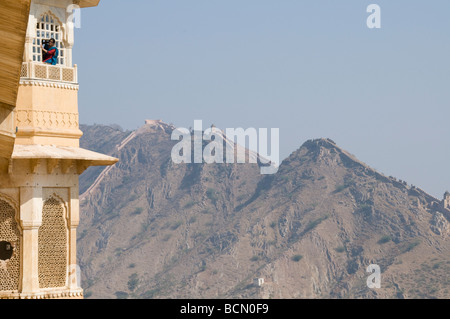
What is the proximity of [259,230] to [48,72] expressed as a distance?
139m

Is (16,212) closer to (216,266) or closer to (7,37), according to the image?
(7,37)

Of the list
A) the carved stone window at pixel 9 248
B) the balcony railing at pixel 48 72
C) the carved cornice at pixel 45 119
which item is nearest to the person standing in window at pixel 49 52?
the balcony railing at pixel 48 72

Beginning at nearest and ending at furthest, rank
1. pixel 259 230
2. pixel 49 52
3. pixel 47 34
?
pixel 49 52 → pixel 47 34 → pixel 259 230

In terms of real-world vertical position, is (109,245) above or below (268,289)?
above

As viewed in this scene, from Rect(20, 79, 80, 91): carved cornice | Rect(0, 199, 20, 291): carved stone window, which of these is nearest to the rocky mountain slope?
Rect(20, 79, 80, 91): carved cornice

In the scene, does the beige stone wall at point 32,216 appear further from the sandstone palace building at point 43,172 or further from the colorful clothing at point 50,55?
the colorful clothing at point 50,55

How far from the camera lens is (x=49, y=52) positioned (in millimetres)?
13562

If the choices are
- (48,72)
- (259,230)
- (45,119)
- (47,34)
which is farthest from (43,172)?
(259,230)

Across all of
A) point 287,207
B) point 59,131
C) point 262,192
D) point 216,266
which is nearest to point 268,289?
point 216,266

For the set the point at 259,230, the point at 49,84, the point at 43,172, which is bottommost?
the point at 43,172

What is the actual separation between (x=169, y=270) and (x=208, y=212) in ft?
71.3

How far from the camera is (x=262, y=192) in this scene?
16550cm

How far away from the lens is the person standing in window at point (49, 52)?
534 inches

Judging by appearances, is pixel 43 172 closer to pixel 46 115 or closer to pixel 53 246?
pixel 46 115
